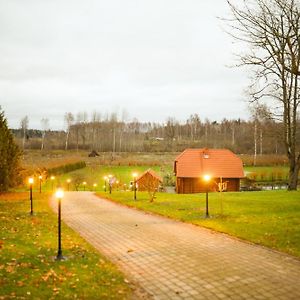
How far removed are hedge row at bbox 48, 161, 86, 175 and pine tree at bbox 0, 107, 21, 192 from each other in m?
17.6

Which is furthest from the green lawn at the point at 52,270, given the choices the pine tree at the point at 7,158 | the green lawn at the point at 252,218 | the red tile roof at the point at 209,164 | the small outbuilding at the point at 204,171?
the red tile roof at the point at 209,164

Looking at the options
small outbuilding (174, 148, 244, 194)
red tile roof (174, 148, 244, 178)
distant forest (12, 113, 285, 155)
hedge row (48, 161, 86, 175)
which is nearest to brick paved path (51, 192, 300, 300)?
small outbuilding (174, 148, 244, 194)

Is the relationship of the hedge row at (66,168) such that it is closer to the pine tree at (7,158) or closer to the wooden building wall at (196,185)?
the pine tree at (7,158)

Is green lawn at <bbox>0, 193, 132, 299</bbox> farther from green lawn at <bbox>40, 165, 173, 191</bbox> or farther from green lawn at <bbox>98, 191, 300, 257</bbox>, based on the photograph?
green lawn at <bbox>40, 165, 173, 191</bbox>

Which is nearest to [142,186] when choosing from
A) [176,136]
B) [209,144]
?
[209,144]

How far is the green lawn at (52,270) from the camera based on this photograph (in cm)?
640

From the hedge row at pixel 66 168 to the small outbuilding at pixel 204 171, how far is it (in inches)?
713

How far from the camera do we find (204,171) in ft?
125

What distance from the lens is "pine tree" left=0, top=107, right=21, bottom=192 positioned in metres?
25.2

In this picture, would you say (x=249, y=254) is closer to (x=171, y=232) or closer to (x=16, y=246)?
(x=171, y=232)

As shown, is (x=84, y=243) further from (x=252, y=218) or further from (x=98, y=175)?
(x=98, y=175)

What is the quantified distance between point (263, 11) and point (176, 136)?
12279cm

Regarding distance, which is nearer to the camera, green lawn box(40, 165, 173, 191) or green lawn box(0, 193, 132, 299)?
green lawn box(0, 193, 132, 299)

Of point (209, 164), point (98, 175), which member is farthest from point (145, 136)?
point (209, 164)
